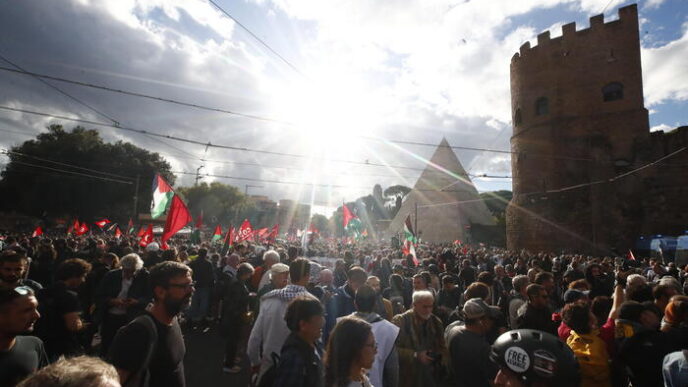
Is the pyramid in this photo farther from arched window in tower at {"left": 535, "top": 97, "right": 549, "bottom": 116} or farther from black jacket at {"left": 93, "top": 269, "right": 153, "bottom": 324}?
black jacket at {"left": 93, "top": 269, "right": 153, "bottom": 324}

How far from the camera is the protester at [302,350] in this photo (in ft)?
6.92

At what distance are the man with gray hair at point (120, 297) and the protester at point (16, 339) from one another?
2.18 m

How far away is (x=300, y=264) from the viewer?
398cm

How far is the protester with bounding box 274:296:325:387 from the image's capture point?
6.92 ft

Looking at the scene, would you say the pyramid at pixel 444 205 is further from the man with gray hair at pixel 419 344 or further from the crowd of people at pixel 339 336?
the man with gray hair at pixel 419 344

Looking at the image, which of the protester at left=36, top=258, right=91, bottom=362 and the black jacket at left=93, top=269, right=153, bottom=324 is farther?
the black jacket at left=93, top=269, right=153, bottom=324

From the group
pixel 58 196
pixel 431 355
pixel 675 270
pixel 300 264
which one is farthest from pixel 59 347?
pixel 58 196

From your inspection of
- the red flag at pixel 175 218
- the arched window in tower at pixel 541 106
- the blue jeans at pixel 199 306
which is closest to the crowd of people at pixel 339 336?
the red flag at pixel 175 218

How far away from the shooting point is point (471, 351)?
303cm

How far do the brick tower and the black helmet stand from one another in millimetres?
23779

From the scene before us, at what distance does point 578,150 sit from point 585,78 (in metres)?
4.77

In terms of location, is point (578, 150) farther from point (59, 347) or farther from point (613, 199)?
point (59, 347)

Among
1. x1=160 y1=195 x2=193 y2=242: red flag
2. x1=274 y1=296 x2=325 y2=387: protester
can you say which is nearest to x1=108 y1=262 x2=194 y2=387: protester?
x1=274 y1=296 x2=325 y2=387: protester

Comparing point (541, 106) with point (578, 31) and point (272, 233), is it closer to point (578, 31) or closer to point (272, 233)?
point (578, 31)
